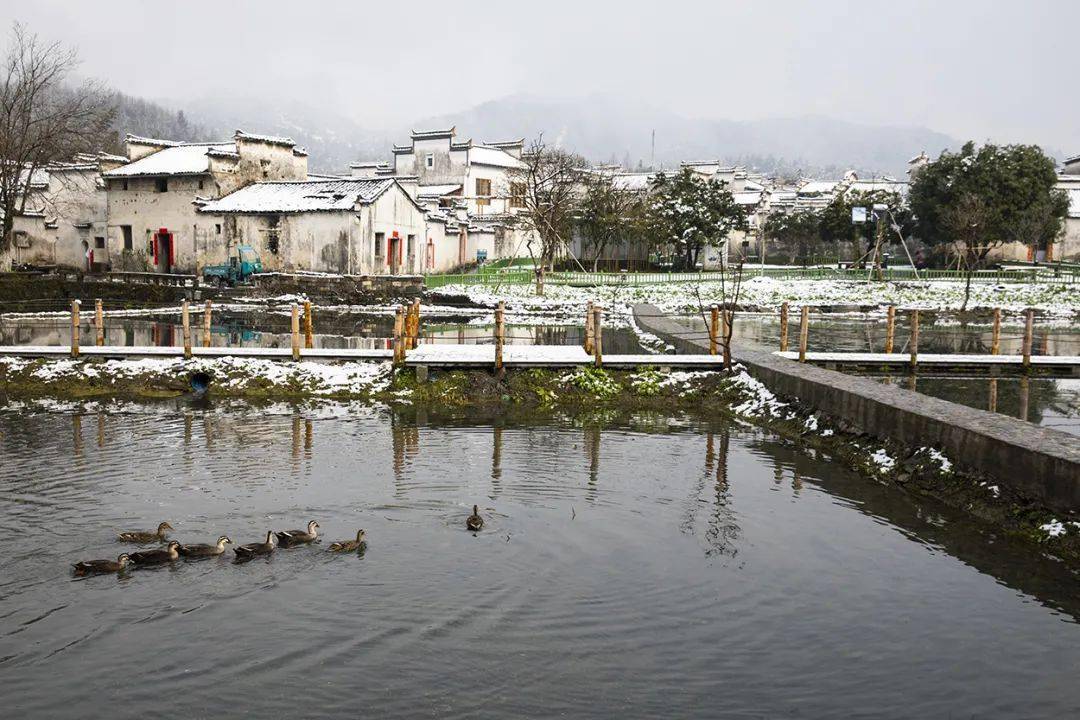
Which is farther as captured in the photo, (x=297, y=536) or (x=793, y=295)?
(x=793, y=295)

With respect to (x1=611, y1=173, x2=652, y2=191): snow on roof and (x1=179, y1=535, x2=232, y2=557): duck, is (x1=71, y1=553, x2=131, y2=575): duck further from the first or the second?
(x1=611, y1=173, x2=652, y2=191): snow on roof

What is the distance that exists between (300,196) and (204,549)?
4215 centimetres

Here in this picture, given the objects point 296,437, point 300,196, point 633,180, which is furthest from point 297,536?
point 633,180

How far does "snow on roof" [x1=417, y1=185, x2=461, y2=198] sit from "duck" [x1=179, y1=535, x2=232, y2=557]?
61871 millimetres

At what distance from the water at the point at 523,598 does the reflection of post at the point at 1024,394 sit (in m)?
4.51

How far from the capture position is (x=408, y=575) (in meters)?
8.58

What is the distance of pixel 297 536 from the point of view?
9.27m

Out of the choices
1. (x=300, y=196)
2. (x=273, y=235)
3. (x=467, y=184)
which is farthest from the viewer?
(x=467, y=184)

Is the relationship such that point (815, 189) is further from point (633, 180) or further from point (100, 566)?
point (100, 566)

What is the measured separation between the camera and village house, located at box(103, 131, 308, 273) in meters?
49.3

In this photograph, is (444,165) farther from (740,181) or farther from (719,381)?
(719,381)

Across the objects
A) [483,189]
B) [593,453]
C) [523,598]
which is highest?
[483,189]

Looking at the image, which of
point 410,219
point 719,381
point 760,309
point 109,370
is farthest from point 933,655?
point 410,219

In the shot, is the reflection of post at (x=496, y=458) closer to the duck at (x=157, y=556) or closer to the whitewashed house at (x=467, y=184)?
the duck at (x=157, y=556)
